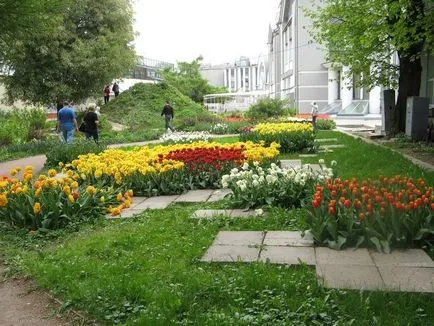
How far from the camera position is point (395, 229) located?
447 centimetres

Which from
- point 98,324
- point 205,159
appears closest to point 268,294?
point 98,324

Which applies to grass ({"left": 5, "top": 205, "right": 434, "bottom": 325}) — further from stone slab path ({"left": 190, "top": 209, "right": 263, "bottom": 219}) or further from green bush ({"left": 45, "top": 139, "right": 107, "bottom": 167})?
green bush ({"left": 45, "top": 139, "right": 107, "bottom": 167})

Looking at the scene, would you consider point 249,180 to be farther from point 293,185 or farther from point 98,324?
point 98,324

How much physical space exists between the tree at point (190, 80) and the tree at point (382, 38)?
47.2 metres

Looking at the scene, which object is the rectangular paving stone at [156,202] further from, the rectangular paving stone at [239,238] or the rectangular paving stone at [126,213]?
the rectangular paving stone at [239,238]

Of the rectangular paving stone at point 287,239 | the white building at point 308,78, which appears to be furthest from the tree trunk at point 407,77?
the white building at point 308,78

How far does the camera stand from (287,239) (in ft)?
16.0

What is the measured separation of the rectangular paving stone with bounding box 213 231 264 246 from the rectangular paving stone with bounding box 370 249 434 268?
1146 millimetres

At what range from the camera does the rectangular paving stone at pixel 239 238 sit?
4.83 meters

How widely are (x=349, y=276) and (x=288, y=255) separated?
0.71 m

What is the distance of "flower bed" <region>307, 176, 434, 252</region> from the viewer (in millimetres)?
4480

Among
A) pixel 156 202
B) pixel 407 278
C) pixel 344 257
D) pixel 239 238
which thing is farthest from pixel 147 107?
pixel 407 278

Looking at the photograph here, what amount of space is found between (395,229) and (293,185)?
2065 mm

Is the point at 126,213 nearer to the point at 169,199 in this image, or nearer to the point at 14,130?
the point at 169,199
